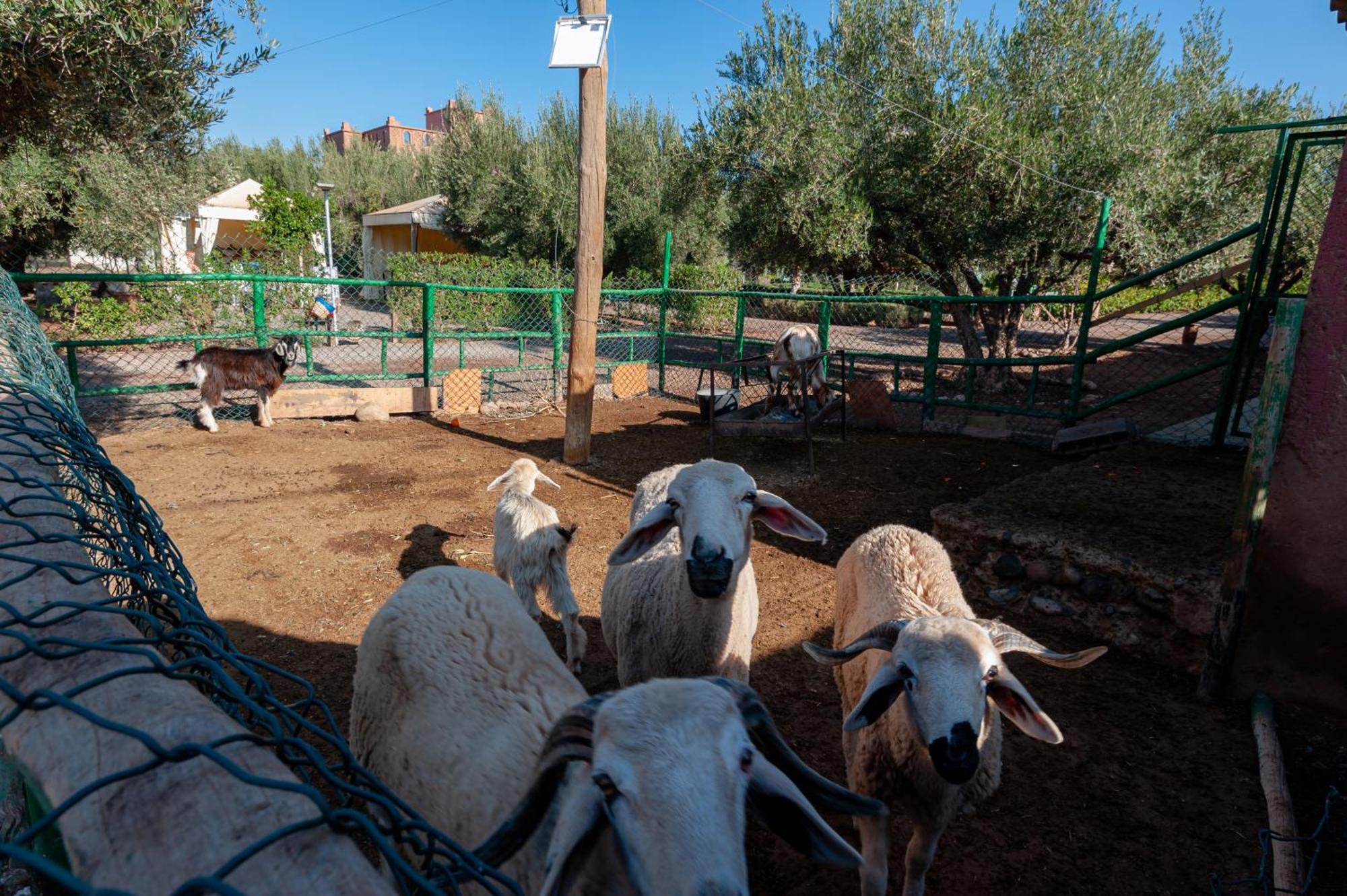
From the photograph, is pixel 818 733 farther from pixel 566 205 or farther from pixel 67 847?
pixel 566 205

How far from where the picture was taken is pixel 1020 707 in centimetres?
250

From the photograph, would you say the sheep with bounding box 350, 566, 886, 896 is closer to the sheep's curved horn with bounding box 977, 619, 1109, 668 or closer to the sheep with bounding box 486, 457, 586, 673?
the sheep's curved horn with bounding box 977, 619, 1109, 668

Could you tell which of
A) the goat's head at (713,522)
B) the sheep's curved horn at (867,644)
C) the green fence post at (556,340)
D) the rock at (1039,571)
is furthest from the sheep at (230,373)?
the rock at (1039,571)

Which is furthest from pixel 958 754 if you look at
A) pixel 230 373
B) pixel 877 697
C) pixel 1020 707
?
pixel 230 373

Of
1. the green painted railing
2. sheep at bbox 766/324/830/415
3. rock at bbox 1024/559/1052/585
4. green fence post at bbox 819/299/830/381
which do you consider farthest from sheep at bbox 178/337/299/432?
rock at bbox 1024/559/1052/585

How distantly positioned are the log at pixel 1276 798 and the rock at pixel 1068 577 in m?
1.10

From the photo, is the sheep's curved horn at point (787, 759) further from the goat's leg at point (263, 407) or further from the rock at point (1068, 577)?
the goat's leg at point (263, 407)

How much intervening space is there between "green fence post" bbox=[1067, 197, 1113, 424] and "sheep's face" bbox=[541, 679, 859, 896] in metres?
8.93

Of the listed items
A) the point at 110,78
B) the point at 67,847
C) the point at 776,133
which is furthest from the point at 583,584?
the point at 776,133

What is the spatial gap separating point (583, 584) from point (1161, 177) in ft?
35.7

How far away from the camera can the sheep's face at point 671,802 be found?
48.9 inches

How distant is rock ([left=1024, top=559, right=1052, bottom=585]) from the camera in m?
4.78

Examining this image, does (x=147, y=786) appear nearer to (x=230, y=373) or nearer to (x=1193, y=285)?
(x=230, y=373)

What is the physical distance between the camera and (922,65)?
1154 cm
